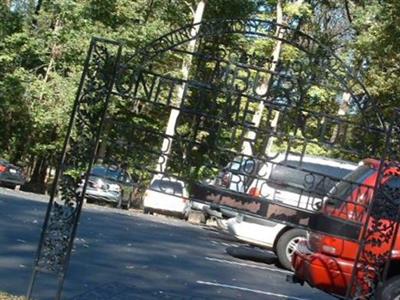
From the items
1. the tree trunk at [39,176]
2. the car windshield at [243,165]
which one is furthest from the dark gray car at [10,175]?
the car windshield at [243,165]

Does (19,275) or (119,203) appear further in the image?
(119,203)

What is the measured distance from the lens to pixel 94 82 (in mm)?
7051

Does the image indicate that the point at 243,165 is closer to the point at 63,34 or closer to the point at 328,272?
the point at 328,272

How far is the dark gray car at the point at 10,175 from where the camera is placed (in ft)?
104

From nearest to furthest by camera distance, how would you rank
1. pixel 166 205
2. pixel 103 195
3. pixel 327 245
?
pixel 327 245
pixel 166 205
pixel 103 195

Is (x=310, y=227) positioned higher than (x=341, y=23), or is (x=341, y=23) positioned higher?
(x=341, y=23)

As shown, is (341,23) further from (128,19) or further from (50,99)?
(50,99)

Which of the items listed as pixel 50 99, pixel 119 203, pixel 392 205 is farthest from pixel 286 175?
pixel 50 99

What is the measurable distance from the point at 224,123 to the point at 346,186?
183 centimetres

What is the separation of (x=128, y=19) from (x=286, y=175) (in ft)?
69.4

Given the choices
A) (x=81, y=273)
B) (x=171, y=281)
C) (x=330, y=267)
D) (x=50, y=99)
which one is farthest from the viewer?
(x=50, y=99)

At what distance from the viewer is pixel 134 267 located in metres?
11.2

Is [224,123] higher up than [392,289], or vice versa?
[224,123]

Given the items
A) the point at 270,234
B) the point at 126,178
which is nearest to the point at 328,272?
the point at 126,178
